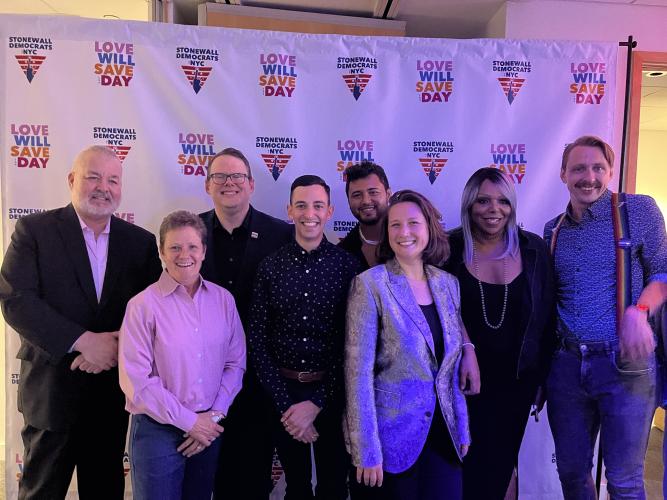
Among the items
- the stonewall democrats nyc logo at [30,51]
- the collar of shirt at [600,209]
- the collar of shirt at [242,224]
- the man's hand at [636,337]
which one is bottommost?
the man's hand at [636,337]

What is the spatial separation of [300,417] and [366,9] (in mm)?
3244

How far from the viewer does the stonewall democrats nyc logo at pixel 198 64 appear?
98.4 inches

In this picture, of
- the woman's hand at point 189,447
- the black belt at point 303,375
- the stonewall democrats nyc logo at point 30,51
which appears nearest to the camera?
the woman's hand at point 189,447

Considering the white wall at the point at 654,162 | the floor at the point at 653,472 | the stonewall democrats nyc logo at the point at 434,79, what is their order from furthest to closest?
the white wall at the point at 654,162
the floor at the point at 653,472
the stonewall democrats nyc logo at the point at 434,79

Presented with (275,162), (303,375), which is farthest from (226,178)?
(303,375)

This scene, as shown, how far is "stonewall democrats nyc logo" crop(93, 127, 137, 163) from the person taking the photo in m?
2.47

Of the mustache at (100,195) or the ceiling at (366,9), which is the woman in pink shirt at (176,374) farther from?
the ceiling at (366,9)

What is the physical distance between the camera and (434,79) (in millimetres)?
2613

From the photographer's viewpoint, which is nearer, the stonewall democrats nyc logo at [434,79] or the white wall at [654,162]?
the stonewall democrats nyc logo at [434,79]

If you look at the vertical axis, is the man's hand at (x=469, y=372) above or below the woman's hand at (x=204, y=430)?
above

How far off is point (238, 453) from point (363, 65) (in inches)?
82.8

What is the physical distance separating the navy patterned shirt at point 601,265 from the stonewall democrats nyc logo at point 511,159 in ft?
2.54

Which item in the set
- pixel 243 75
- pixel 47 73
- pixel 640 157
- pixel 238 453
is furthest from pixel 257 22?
pixel 640 157

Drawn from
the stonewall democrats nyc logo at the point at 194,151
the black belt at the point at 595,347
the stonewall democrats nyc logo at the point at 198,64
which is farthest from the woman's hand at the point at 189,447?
the stonewall democrats nyc logo at the point at 198,64
